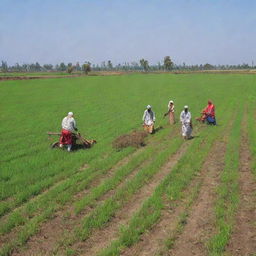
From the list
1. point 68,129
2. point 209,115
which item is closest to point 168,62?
point 209,115

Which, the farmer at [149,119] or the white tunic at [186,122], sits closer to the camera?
the white tunic at [186,122]

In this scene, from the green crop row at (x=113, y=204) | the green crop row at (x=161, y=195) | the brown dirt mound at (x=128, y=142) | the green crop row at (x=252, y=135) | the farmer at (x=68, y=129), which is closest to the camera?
the green crop row at (x=161, y=195)

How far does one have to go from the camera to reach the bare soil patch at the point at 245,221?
6.61m

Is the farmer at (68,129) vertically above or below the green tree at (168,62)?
below

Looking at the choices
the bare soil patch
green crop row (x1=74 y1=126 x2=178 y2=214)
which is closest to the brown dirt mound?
green crop row (x1=74 y1=126 x2=178 y2=214)

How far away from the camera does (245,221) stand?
7.71m

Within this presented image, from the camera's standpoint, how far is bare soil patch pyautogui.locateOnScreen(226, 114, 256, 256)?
6609 mm

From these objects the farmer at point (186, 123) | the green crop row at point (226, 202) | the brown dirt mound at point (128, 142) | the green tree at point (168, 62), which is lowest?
the green crop row at point (226, 202)

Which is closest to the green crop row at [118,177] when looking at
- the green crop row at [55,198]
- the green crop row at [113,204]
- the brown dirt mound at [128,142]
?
the green crop row at [55,198]

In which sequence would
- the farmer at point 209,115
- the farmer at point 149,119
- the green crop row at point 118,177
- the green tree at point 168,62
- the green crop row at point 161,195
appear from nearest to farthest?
the green crop row at point 161,195
the green crop row at point 118,177
the farmer at point 149,119
the farmer at point 209,115
the green tree at point 168,62

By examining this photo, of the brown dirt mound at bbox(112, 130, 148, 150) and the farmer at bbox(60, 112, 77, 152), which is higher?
the farmer at bbox(60, 112, 77, 152)

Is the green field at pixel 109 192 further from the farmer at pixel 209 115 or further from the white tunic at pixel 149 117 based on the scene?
the farmer at pixel 209 115

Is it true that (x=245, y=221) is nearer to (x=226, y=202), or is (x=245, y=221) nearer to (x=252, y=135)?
(x=226, y=202)

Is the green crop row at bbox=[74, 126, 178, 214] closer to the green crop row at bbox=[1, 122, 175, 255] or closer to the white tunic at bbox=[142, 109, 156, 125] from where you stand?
the green crop row at bbox=[1, 122, 175, 255]
